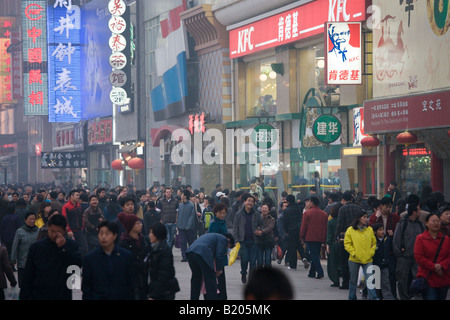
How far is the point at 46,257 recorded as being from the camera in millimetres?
10328

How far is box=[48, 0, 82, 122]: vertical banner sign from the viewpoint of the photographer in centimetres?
6925

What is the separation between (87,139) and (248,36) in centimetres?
3248

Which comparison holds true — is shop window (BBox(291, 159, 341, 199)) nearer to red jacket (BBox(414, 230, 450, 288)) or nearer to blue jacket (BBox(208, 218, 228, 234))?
blue jacket (BBox(208, 218, 228, 234))

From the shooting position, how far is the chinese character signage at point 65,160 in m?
64.6

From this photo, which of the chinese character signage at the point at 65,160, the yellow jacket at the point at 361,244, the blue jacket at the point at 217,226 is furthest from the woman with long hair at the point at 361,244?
the chinese character signage at the point at 65,160

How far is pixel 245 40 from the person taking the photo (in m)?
40.2

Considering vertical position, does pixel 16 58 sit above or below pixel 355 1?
above

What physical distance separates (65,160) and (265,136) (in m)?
30.9

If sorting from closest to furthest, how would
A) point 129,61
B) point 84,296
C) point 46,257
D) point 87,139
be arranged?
point 84,296, point 46,257, point 129,61, point 87,139

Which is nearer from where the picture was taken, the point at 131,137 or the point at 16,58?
the point at 131,137

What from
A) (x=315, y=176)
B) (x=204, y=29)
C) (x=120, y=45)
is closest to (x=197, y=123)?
(x=204, y=29)
